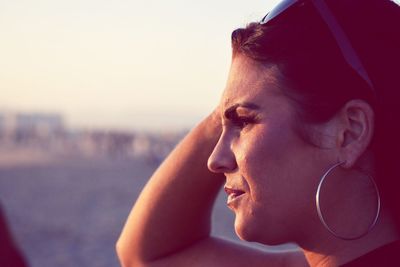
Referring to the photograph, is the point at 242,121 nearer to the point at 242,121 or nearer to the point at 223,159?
the point at 242,121

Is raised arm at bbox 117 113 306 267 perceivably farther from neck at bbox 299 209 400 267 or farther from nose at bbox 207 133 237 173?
neck at bbox 299 209 400 267

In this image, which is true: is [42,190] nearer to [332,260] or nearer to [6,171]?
[6,171]

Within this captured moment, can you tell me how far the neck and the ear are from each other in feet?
0.66

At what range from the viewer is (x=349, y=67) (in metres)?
1.56

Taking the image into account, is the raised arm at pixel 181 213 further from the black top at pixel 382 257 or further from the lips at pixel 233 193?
the black top at pixel 382 257

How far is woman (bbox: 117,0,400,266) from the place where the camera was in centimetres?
158

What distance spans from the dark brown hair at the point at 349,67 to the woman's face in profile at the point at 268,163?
0.05m

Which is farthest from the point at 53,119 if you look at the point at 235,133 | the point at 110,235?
the point at 235,133

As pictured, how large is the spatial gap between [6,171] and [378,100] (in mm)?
28773

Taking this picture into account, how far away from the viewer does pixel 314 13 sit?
1646 mm

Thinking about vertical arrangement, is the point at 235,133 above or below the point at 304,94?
below

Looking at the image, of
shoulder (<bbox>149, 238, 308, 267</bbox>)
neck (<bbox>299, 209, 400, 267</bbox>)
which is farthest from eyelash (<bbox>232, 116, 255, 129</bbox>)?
shoulder (<bbox>149, 238, 308, 267</bbox>)

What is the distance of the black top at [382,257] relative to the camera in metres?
1.57

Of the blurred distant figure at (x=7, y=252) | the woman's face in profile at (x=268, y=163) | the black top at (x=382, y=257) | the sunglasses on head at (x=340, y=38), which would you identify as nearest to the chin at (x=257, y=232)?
the woman's face in profile at (x=268, y=163)
